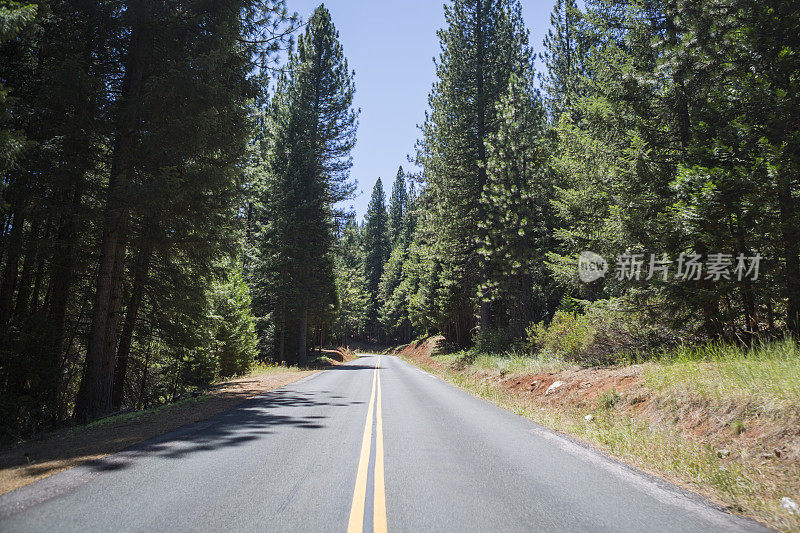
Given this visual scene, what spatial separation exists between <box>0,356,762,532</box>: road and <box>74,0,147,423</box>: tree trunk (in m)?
4.72

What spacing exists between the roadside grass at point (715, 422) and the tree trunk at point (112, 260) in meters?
11.0

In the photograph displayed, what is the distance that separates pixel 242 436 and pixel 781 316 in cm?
1174

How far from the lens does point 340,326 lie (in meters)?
57.6

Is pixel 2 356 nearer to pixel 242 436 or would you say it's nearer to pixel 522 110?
pixel 242 436

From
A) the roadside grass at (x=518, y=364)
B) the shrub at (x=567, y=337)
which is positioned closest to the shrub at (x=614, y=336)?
the shrub at (x=567, y=337)

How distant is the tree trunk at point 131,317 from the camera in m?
11.6

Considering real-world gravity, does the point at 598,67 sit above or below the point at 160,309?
above

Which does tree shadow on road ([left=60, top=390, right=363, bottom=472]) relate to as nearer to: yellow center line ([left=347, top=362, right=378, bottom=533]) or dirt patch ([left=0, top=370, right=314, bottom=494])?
dirt patch ([left=0, top=370, right=314, bottom=494])

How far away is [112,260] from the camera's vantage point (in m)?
10.1

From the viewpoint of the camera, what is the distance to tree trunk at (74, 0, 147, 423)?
31.2 ft

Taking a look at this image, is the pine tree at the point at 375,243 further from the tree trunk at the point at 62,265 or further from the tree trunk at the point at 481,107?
the tree trunk at the point at 62,265

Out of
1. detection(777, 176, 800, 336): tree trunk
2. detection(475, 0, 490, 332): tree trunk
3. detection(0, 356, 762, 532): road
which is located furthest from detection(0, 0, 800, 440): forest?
detection(475, 0, 490, 332): tree trunk

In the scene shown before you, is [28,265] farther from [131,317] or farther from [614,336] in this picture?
[614,336]

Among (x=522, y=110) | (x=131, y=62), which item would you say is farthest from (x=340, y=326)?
(x=131, y=62)
